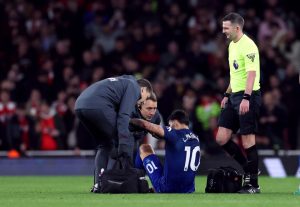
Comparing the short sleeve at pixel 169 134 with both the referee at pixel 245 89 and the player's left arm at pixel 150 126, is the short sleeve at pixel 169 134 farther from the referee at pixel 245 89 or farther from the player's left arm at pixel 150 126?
the referee at pixel 245 89

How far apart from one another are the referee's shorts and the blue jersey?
2.72 feet

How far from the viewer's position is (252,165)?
42.2ft

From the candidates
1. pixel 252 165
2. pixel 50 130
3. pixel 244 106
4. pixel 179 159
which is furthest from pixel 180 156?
pixel 50 130

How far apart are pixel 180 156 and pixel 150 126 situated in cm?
57

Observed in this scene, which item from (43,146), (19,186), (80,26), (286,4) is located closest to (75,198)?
(19,186)

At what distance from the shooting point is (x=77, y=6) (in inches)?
938

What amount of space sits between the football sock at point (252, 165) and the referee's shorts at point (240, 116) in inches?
9.6

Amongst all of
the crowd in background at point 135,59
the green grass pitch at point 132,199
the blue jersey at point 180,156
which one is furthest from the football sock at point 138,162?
the crowd in background at point 135,59

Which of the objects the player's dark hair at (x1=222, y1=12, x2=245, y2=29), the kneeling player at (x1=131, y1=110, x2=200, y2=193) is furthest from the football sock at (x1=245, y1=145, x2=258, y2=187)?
the player's dark hair at (x1=222, y1=12, x2=245, y2=29)

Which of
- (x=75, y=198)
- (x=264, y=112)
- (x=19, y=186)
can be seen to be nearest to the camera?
(x=75, y=198)

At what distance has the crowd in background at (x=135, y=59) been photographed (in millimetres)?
20516

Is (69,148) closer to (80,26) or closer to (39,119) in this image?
(39,119)

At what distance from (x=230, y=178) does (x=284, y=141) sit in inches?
320

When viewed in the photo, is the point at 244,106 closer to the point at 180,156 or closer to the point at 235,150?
the point at 180,156
